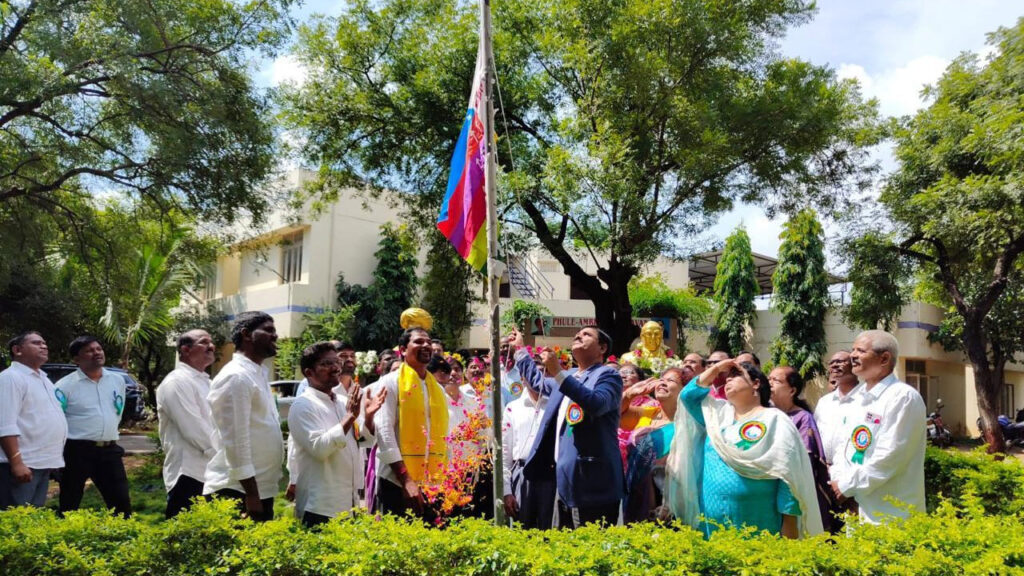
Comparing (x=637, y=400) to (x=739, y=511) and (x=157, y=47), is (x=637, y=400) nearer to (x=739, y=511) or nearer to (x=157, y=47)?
(x=739, y=511)

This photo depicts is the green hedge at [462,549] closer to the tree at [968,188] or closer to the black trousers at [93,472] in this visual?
the black trousers at [93,472]

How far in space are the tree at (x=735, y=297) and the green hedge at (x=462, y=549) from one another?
82.5ft

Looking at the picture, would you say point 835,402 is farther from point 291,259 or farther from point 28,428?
point 291,259

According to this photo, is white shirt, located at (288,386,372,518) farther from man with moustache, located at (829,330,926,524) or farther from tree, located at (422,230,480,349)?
tree, located at (422,230,480,349)

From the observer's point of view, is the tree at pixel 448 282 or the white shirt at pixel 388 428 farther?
the tree at pixel 448 282

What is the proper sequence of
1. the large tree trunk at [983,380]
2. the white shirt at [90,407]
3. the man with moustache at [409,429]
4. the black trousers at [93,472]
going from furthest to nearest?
the large tree trunk at [983,380] → the white shirt at [90,407] → the black trousers at [93,472] → the man with moustache at [409,429]

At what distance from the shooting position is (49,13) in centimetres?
970

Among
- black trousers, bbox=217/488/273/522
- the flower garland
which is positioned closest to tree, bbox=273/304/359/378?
the flower garland

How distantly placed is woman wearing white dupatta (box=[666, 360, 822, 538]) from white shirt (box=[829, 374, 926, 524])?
26.2 inches

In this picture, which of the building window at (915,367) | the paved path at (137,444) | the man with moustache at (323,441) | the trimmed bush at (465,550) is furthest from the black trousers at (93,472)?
the building window at (915,367)

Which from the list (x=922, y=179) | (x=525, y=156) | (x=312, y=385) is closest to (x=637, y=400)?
(x=312, y=385)

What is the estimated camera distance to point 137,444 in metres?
18.2

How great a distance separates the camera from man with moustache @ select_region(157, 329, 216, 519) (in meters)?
5.05

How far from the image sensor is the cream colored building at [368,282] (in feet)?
83.7
